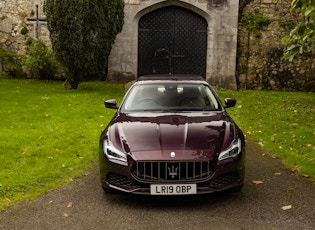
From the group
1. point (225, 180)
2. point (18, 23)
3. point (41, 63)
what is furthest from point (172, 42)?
point (225, 180)

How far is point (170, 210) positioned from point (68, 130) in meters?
4.79

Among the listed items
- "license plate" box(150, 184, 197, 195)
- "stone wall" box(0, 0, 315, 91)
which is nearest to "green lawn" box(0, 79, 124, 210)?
"license plate" box(150, 184, 197, 195)

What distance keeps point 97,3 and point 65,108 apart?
4.43 m

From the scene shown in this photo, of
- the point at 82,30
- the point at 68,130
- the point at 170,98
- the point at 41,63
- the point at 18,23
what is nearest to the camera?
the point at 170,98

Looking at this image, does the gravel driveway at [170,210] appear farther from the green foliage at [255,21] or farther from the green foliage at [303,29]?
the green foliage at [255,21]

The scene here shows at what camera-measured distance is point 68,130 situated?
8.98 meters

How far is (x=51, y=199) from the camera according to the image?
202 inches

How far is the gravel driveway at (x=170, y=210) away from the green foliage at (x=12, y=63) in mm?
13012

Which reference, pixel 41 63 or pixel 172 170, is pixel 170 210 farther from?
pixel 41 63

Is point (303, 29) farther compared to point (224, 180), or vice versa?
point (303, 29)

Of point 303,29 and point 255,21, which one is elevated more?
point 255,21

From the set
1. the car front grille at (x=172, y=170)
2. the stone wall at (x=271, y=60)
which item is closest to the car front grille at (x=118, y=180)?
the car front grille at (x=172, y=170)

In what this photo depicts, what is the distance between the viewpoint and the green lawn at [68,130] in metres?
6.07

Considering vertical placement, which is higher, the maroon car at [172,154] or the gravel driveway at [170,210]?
the maroon car at [172,154]
